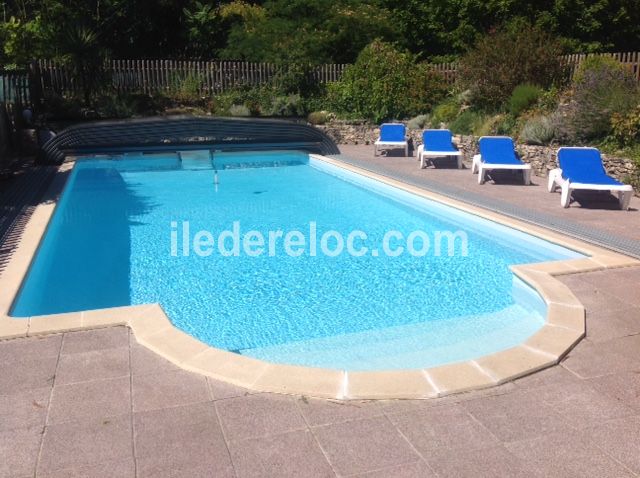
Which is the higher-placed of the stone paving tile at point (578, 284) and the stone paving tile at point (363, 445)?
the stone paving tile at point (578, 284)

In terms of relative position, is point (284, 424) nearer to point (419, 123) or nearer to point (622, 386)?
point (622, 386)

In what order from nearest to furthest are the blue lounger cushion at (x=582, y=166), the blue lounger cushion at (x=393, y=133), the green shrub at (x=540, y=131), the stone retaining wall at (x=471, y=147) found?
the blue lounger cushion at (x=582, y=166) → the stone retaining wall at (x=471, y=147) → the green shrub at (x=540, y=131) → the blue lounger cushion at (x=393, y=133)

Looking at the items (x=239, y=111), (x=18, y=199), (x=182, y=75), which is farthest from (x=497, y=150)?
(x=182, y=75)

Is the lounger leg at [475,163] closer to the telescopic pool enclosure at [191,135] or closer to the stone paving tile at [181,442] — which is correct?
the telescopic pool enclosure at [191,135]

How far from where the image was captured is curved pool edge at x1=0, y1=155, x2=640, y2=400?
121 inches

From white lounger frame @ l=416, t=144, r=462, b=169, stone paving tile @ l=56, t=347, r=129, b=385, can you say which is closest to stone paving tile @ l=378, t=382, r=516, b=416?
stone paving tile @ l=56, t=347, r=129, b=385

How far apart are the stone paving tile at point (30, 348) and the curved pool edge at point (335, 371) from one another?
7 centimetres

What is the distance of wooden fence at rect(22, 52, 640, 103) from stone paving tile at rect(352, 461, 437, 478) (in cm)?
1617

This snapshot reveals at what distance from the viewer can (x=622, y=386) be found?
10.2 feet

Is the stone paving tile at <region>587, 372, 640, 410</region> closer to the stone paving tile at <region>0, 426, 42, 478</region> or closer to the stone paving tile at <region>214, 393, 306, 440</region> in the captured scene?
the stone paving tile at <region>214, 393, 306, 440</region>

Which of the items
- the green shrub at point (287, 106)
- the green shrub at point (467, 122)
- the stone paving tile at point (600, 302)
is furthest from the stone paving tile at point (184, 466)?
the green shrub at point (287, 106)

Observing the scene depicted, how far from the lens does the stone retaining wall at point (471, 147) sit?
893 centimetres

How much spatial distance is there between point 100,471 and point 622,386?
8.86 ft

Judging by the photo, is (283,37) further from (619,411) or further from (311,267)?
(619,411)
